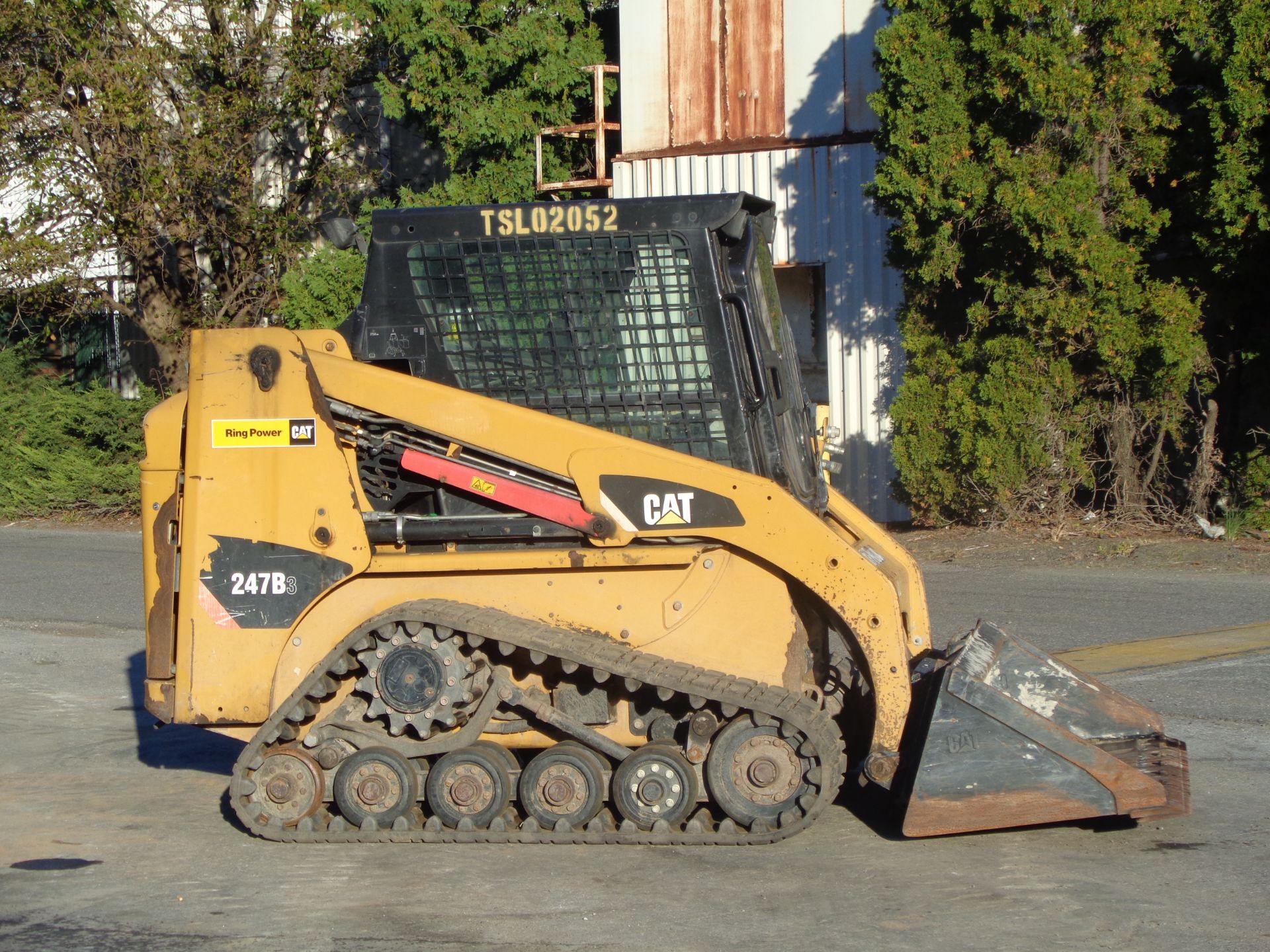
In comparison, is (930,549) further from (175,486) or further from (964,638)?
(175,486)

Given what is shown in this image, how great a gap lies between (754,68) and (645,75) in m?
1.42

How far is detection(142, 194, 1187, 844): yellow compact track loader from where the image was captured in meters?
5.17

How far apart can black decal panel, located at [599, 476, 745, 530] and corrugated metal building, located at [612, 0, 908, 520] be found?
425 inches

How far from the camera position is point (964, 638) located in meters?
5.76

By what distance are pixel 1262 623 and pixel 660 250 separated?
20.3 ft

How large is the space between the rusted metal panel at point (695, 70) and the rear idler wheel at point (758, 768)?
42.0ft

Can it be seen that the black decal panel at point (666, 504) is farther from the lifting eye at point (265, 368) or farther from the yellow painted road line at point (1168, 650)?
the yellow painted road line at point (1168, 650)

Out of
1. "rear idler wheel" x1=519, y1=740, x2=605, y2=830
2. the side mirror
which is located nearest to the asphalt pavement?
"rear idler wheel" x1=519, y1=740, x2=605, y2=830

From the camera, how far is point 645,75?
1708cm

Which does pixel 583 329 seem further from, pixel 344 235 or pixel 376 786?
pixel 376 786

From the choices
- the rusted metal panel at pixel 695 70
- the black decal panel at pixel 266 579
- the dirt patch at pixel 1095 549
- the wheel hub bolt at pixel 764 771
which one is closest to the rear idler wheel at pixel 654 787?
the wheel hub bolt at pixel 764 771

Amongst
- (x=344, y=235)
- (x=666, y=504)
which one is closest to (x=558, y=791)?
(x=666, y=504)

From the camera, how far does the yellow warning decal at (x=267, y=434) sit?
5.44 meters

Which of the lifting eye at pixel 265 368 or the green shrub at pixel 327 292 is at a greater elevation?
the green shrub at pixel 327 292
